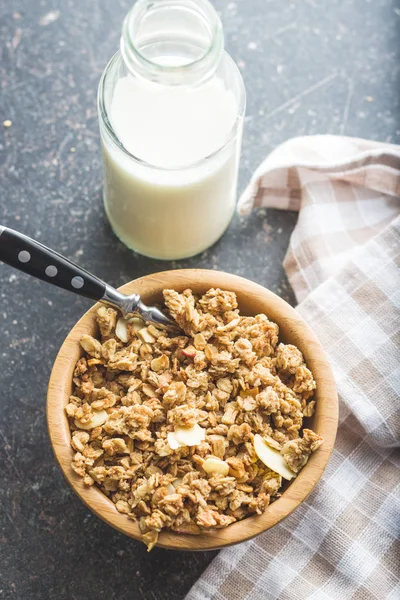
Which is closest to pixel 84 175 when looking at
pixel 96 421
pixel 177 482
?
pixel 96 421

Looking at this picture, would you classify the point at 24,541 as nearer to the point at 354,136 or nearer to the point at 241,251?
the point at 241,251

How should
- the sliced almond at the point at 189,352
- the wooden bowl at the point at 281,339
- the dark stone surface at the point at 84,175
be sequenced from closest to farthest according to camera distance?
the wooden bowl at the point at 281,339 → the sliced almond at the point at 189,352 → the dark stone surface at the point at 84,175

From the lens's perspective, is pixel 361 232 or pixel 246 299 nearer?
pixel 246 299

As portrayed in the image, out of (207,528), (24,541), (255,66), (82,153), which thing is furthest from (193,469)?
(255,66)

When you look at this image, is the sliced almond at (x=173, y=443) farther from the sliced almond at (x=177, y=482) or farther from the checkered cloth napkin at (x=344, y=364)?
the checkered cloth napkin at (x=344, y=364)

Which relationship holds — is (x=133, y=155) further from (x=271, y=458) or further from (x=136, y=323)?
(x=271, y=458)

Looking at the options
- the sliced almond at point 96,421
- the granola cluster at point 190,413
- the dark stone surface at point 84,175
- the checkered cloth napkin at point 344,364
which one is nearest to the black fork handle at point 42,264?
the granola cluster at point 190,413

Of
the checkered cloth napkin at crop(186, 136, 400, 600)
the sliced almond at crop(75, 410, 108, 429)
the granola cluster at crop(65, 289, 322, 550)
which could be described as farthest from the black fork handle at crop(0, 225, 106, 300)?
the checkered cloth napkin at crop(186, 136, 400, 600)
